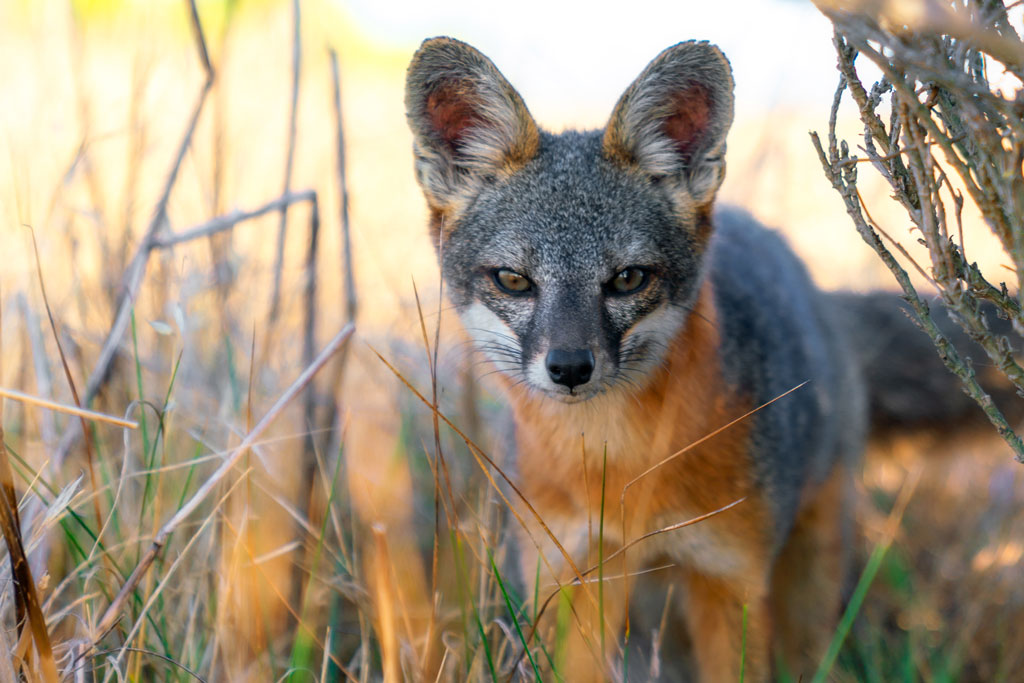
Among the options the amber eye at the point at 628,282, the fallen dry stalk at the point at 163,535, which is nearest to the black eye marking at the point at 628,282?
the amber eye at the point at 628,282

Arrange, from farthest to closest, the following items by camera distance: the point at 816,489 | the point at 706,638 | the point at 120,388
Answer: the point at 816,489 → the point at 120,388 → the point at 706,638

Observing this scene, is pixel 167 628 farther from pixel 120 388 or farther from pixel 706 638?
pixel 706 638

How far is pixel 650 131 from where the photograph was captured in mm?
2715

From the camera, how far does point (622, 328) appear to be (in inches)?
97.9

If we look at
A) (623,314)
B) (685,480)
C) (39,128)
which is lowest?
(685,480)

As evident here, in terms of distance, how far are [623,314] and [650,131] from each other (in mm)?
637

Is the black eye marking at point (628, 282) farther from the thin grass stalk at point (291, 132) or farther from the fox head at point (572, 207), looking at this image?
the thin grass stalk at point (291, 132)

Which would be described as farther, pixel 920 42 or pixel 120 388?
pixel 120 388

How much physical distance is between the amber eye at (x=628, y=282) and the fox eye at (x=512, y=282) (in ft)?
0.83

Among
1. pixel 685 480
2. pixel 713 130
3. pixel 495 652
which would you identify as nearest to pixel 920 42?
pixel 713 130

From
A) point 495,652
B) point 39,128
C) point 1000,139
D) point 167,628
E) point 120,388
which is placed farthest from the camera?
point 39,128

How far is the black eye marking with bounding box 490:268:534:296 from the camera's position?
8.45 feet

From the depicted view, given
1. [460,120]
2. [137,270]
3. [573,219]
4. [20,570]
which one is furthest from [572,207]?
[20,570]

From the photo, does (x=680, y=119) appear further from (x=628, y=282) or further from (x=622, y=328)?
(x=622, y=328)
